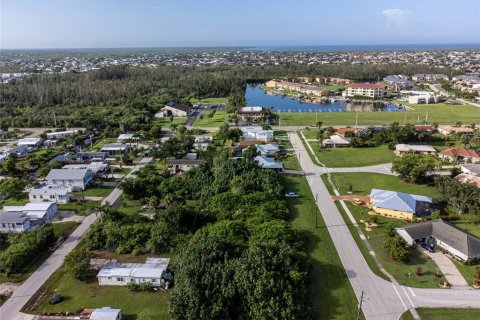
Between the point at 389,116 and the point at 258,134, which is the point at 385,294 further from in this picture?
the point at 389,116

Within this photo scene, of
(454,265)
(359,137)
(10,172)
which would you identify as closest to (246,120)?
(359,137)

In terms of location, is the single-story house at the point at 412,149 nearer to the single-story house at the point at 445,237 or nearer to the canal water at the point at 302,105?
the single-story house at the point at 445,237

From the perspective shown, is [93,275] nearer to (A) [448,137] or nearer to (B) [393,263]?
(B) [393,263]

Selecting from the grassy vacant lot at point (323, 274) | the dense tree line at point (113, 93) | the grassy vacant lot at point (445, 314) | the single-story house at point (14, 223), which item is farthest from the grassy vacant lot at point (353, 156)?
the single-story house at point (14, 223)

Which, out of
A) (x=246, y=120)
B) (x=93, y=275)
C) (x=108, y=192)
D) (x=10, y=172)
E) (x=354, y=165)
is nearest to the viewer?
(x=93, y=275)

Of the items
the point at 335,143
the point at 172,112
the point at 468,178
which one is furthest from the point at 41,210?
the point at 172,112

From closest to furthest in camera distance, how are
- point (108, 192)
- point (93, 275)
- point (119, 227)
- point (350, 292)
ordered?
point (350, 292) → point (93, 275) → point (119, 227) → point (108, 192)
